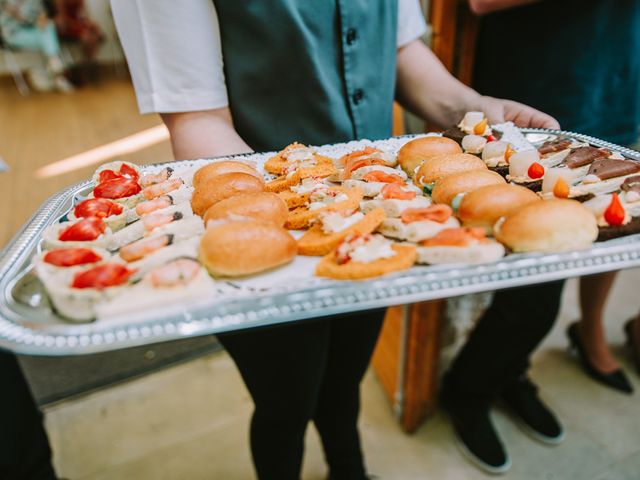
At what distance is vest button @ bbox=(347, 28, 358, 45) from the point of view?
1.11 metres

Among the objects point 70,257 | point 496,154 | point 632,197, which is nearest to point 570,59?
point 496,154

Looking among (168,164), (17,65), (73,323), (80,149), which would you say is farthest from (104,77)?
(73,323)

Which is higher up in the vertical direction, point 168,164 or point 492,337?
point 168,164

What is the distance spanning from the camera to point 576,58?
50.7 inches

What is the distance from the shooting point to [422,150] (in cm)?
110

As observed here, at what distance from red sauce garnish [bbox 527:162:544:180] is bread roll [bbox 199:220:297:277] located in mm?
530

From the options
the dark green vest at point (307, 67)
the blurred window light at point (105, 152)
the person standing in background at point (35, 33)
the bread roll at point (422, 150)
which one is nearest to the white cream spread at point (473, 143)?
the bread roll at point (422, 150)

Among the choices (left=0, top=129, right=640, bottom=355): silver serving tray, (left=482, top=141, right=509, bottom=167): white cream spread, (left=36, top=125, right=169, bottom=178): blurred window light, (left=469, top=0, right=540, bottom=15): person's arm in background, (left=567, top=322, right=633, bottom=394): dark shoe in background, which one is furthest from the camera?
(left=36, top=125, right=169, bottom=178): blurred window light

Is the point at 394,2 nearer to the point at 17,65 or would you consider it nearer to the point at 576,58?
the point at 576,58

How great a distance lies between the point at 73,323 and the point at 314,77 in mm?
723

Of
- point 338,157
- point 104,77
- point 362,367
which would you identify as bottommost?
point 104,77


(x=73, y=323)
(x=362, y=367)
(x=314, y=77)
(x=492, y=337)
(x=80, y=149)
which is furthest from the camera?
(x=80, y=149)

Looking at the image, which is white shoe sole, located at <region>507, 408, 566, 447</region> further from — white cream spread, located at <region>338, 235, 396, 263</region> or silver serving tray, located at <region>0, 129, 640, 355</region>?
white cream spread, located at <region>338, 235, 396, 263</region>

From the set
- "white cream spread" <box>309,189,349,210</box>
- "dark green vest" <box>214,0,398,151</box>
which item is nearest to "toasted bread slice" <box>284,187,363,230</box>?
"white cream spread" <box>309,189,349,210</box>
